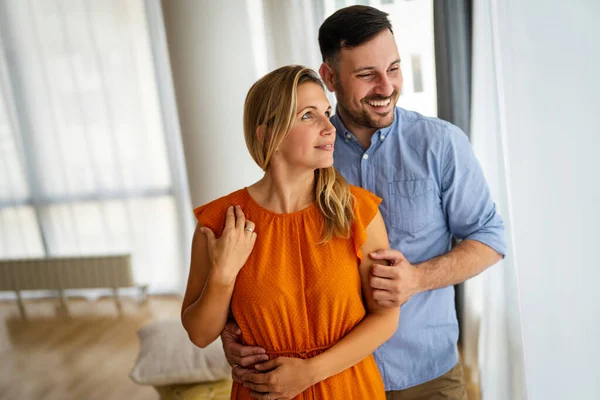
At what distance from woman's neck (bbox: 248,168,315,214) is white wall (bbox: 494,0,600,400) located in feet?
3.37

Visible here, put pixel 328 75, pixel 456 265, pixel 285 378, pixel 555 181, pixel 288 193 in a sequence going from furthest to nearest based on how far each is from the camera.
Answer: pixel 555 181 < pixel 328 75 < pixel 456 265 < pixel 288 193 < pixel 285 378

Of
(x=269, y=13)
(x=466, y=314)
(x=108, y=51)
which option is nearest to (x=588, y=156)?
A: (x=466, y=314)

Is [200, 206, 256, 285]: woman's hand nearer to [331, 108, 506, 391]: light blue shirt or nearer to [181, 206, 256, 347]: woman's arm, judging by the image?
[181, 206, 256, 347]: woman's arm

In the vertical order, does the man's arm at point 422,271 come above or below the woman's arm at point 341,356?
above

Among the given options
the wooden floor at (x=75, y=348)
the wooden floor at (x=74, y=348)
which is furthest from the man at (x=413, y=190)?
the wooden floor at (x=74, y=348)

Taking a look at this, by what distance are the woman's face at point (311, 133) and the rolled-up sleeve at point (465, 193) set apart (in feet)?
1.32

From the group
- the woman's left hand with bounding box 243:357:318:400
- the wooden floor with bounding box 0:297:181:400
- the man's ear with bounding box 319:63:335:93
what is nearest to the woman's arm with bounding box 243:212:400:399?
the woman's left hand with bounding box 243:357:318:400

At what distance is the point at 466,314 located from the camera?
2973 millimetres

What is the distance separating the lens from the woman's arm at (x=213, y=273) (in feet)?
4.04

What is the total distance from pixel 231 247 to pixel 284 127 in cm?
31

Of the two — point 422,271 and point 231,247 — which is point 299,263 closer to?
point 231,247

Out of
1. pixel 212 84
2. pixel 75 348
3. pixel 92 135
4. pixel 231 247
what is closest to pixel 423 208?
pixel 231 247

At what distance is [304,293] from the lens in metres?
1.24

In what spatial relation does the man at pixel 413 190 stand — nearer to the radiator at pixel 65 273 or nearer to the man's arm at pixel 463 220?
the man's arm at pixel 463 220
